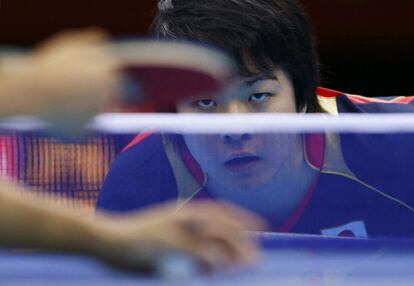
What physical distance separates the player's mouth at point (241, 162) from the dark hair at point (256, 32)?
0.75 feet

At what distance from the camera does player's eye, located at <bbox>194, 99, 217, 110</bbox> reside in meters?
1.59

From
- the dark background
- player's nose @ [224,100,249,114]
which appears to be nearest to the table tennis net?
player's nose @ [224,100,249,114]

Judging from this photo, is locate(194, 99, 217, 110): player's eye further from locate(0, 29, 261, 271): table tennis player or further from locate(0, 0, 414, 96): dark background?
locate(0, 0, 414, 96): dark background

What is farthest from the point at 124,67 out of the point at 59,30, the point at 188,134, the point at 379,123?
the point at 59,30

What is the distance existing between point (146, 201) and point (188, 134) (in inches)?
5.3

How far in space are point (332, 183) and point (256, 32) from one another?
0.36 m

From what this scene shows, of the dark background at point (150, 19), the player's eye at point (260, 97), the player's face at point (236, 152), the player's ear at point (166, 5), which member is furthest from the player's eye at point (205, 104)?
the dark background at point (150, 19)

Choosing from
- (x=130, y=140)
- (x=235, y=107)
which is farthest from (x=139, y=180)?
(x=235, y=107)

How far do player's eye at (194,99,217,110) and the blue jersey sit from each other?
8 centimetres

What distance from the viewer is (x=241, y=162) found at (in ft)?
5.09

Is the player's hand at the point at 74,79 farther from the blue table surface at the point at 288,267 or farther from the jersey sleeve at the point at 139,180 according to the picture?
the jersey sleeve at the point at 139,180

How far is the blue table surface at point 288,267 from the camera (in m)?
1.30

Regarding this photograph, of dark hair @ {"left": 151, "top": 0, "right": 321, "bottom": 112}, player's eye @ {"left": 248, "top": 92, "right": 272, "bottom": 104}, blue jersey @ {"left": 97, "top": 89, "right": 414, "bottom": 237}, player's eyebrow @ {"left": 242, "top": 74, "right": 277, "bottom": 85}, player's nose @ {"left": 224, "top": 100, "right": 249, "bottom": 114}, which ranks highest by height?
dark hair @ {"left": 151, "top": 0, "right": 321, "bottom": 112}

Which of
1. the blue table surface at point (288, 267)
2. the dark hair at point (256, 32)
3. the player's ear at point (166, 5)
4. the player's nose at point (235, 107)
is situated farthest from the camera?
the player's ear at point (166, 5)
